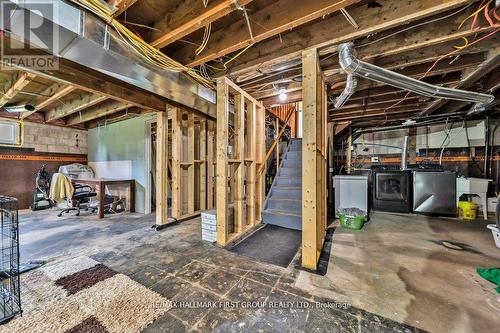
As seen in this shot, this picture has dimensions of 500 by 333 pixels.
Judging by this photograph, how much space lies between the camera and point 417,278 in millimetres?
1941

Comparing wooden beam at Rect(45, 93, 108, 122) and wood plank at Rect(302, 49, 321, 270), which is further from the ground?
wooden beam at Rect(45, 93, 108, 122)

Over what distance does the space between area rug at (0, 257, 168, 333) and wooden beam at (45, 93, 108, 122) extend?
3013 mm

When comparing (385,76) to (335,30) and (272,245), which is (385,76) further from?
(272,245)

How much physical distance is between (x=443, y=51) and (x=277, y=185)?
315 cm

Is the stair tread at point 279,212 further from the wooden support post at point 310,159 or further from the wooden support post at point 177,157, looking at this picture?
the wooden support post at point 177,157

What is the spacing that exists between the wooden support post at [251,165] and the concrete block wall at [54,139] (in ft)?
20.1

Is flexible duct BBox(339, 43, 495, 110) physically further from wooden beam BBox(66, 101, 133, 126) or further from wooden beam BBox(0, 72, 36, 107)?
wooden beam BBox(0, 72, 36, 107)

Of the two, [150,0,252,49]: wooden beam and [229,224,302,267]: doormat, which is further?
[229,224,302,267]: doormat

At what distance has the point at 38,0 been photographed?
1.36m

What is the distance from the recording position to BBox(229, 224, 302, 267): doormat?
2379mm

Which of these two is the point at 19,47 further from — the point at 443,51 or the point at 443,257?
the point at 443,257

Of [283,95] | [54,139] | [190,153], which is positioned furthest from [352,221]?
[54,139]

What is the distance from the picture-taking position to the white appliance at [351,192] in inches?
158

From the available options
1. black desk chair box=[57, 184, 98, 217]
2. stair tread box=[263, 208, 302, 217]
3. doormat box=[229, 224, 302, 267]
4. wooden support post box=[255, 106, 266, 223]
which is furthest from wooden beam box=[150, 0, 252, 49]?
black desk chair box=[57, 184, 98, 217]
